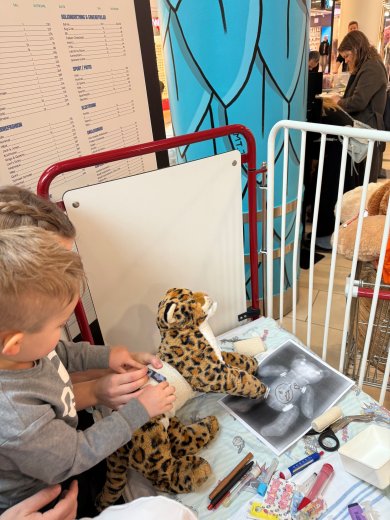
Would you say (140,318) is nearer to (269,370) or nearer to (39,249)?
(269,370)

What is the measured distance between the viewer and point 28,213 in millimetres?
704

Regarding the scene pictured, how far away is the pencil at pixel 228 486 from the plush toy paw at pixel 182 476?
4 cm

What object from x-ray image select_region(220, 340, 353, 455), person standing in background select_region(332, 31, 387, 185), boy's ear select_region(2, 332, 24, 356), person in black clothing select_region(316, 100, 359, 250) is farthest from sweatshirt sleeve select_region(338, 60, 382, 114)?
boy's ear select_region(2, 332, 24, 356)

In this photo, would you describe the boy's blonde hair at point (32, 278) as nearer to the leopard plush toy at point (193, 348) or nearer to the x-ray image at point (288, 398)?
the leopard plush toy at point (193, 348)

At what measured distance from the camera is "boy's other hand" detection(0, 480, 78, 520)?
0.64 m

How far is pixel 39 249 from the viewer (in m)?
0.57

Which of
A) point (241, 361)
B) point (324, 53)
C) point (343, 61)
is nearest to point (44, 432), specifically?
point (241, 361)

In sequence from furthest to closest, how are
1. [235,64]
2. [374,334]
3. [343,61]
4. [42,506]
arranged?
[343,61] → [235,64] → [374,334] → [42,506]

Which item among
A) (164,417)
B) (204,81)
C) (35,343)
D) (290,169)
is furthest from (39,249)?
(290,169)

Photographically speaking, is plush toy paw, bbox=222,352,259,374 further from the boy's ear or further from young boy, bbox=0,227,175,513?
the boy's ear

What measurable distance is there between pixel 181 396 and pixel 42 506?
38 centimetres

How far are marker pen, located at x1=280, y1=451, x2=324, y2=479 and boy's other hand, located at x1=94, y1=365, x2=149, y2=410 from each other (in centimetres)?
38

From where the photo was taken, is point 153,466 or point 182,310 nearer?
point 153,466

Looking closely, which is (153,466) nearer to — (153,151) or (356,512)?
(356,512)
